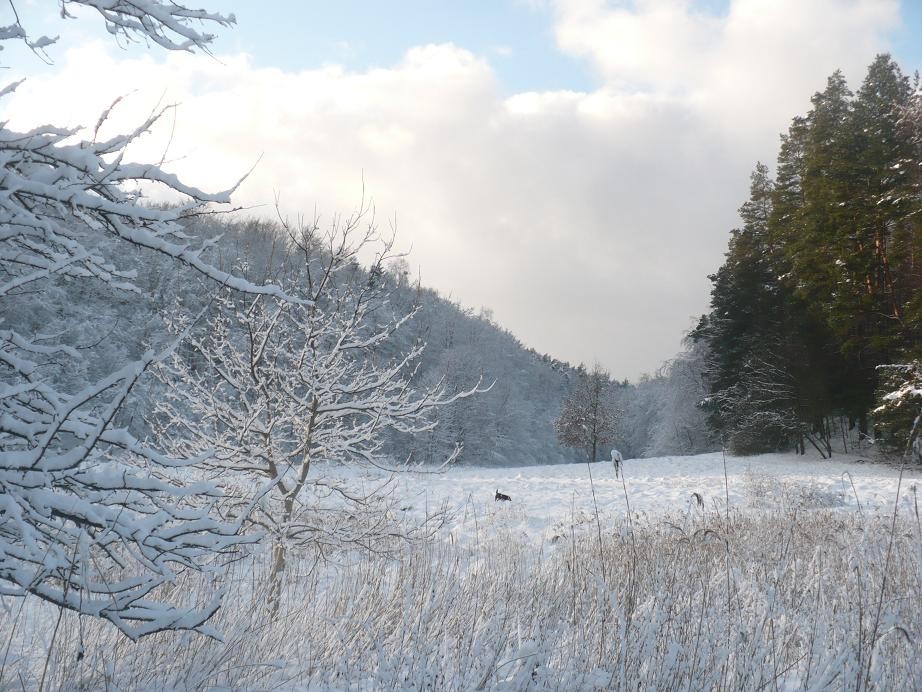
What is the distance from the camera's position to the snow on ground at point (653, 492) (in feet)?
32.7

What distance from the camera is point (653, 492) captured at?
14289 millimetres

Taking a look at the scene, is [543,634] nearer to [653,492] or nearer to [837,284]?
[653,492]

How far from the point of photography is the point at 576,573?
4.12 m

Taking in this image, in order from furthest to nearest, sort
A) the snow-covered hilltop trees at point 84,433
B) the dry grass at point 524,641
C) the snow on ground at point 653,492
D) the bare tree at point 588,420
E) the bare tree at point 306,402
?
the bare tree at point 588,420, the snow on ground at point 653,492, the bare tree at point 306,402, the dry grass at point 524,641, the snow-covered hilltop trees at point 84,433

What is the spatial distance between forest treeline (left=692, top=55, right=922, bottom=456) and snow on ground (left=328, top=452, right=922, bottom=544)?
90.9 inches

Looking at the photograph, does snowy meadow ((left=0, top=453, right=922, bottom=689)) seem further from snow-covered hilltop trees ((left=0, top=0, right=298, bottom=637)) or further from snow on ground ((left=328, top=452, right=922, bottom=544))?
snow on ground ((left=328, top=452, right=922, bottom=544))

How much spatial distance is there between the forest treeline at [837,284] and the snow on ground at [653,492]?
90.9 inches

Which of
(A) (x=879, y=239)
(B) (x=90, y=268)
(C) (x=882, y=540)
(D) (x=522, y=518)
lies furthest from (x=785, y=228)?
(B) (x=90, y=268)

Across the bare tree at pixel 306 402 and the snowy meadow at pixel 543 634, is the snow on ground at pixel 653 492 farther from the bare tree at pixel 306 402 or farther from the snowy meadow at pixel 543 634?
the snowy meadow at pixel 543 634

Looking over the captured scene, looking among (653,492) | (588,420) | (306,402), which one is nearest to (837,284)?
(653,492)

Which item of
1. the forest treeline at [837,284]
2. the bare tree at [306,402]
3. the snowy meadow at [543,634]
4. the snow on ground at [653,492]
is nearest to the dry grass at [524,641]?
the snowy meadow at [543,634]

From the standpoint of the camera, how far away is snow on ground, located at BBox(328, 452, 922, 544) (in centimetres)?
997

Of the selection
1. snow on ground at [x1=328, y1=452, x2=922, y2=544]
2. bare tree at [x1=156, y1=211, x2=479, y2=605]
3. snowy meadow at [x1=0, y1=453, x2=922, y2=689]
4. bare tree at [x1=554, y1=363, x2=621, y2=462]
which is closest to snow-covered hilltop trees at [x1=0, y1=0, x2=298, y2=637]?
snowy meadow at [x1=0, y1=453, x2=922, y2=689]

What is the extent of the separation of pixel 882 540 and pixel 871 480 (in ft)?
36.9
